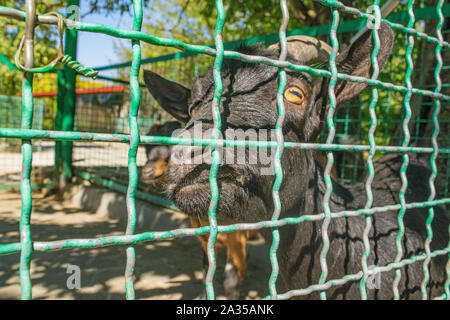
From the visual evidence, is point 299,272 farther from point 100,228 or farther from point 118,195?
point 118,195

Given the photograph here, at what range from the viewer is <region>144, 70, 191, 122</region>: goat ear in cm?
270

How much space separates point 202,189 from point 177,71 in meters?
5.84

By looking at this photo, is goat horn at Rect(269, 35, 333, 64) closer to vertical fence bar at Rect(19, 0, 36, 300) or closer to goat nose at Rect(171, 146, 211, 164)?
goat nose at Rect(171, 146, 211, 164)

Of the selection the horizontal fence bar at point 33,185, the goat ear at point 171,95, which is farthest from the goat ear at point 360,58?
the horizontal fence bar at point 33,185

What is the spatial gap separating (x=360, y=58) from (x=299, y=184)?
2.79 feet

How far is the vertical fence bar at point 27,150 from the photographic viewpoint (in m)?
0.79

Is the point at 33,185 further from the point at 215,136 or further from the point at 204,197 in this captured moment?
the point at 215,136

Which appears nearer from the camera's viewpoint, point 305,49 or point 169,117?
point 305,49

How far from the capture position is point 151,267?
14.9 ft

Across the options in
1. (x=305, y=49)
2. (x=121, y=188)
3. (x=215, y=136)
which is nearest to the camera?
(x=215, y=136)

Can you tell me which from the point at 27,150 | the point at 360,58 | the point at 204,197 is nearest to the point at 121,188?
the point at 204,197

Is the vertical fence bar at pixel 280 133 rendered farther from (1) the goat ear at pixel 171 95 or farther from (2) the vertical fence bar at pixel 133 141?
(1) the goat ear at pixel 171 95

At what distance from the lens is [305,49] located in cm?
238
